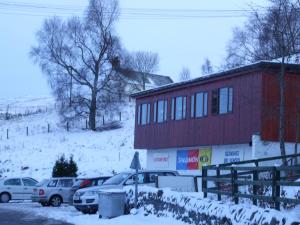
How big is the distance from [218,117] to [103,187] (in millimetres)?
9756

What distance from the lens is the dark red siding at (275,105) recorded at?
28406mm

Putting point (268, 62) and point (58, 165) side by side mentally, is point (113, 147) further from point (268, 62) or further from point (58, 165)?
point (268, 62)

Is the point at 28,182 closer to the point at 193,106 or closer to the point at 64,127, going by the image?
the point at 193,106

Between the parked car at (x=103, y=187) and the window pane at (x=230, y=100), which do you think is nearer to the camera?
the parked car at (x=103, y=187)

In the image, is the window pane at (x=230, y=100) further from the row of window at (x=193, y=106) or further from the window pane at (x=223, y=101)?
the window pane at (x=223, y=101)

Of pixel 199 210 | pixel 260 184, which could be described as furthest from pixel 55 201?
pixel 260 184

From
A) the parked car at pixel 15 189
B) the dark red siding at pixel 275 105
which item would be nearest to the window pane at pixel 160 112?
the parked car at pixel 15 189

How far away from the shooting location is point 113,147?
52.1 m

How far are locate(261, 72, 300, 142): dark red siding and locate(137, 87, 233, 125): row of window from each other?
2206 mm

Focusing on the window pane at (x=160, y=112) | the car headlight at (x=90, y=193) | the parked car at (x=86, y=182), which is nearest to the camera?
the car headlight at (x=90, y=193)

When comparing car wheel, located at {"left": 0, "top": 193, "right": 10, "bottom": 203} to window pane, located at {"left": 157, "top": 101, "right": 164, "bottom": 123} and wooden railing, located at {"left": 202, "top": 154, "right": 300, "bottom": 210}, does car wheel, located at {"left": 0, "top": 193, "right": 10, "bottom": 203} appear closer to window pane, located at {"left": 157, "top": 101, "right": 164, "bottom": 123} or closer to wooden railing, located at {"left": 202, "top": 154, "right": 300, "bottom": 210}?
window pane, located at {"left": 157, "top": 101, "right": 164, "bottom": 123}

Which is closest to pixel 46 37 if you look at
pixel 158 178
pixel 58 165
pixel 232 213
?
pixel 58 165

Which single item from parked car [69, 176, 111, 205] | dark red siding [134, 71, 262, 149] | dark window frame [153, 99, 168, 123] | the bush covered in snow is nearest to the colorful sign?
dark red siding [134, 71, 262, 149]

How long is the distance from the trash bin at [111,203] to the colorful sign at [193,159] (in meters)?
12.6
